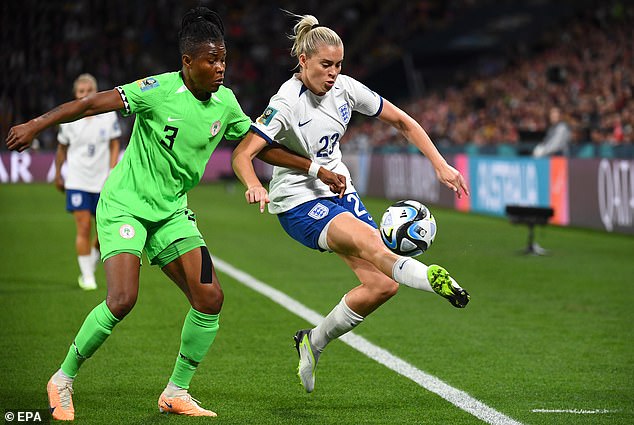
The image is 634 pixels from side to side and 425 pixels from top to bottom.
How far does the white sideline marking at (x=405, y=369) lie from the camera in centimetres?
590

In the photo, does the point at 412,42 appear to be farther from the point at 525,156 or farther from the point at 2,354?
the point at 2,354

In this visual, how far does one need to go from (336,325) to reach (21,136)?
87.7 inches

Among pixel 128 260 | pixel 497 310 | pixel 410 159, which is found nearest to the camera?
pixel 128 260

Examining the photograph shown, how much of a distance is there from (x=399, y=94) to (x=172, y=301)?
102 ft

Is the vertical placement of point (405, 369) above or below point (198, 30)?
below

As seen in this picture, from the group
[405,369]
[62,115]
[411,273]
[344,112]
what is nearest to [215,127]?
[62,115]

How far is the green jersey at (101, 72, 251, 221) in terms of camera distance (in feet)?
18.6

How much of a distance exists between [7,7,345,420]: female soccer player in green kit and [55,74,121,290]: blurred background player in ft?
18.4

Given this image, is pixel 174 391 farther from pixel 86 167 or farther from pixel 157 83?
pixel 86 167

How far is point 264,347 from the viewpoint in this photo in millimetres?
8102

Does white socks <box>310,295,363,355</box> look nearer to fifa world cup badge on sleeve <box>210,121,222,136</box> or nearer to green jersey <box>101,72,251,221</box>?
green jersey <box>101,72,251,221</box>

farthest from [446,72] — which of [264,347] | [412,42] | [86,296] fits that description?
[264,347]

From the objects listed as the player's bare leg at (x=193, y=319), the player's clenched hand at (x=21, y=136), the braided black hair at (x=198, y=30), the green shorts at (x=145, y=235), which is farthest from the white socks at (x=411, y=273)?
the player's clenched hand at (x=21, y=136)

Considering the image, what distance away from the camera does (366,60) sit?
4178 cm
